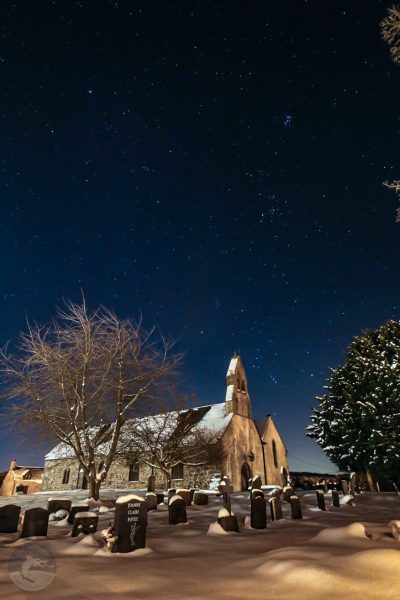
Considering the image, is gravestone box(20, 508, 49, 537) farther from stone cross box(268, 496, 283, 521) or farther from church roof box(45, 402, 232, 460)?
church roof box(45, 402, 232, 460)

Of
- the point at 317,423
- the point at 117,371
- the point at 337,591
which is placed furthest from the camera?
the point at 317,423

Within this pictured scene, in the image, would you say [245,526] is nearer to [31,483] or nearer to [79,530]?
[79,530]

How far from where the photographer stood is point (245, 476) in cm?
2992

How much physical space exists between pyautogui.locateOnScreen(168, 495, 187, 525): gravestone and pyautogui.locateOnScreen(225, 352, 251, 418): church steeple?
2248cm

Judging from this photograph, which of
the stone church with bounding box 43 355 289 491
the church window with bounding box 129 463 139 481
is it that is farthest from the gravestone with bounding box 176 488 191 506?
the church window with bounding box 129 463 139 481

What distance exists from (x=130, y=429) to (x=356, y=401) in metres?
16.6

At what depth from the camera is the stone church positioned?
28.2 m

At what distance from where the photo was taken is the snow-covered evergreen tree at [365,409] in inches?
943

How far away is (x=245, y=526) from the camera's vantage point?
8.78 m

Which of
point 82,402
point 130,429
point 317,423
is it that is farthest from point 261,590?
point 317,423

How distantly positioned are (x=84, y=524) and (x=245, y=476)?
24.8 metres

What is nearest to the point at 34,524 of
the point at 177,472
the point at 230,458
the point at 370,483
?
the point at 230,458

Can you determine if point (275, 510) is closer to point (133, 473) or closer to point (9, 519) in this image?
point (9, 519)

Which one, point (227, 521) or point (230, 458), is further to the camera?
point (230, 458)
